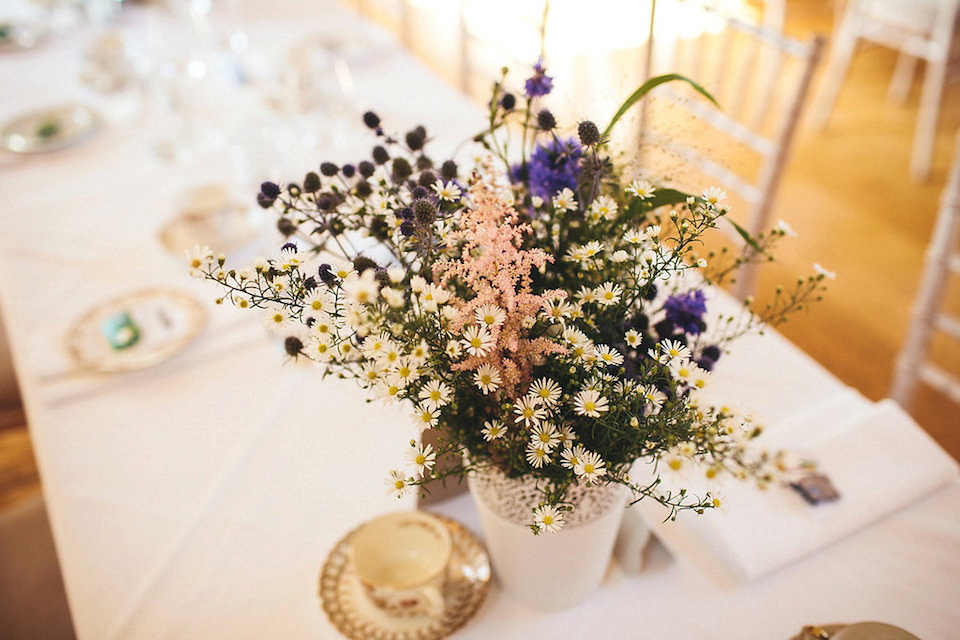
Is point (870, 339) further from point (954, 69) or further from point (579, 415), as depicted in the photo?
point (579, 415)

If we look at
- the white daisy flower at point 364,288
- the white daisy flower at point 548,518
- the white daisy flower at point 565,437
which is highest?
the white daisy flower at point 364,288

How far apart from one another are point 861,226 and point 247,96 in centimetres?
223

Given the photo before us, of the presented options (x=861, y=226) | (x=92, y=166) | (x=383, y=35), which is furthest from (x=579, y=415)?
(x=861, y=226)

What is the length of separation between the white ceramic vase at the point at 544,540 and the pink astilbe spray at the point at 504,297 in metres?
0.13

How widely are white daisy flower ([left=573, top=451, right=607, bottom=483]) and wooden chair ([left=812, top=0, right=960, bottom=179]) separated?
9.36 ft

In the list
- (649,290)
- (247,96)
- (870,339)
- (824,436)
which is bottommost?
(870,339)

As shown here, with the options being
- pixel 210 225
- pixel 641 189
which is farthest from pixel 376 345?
pixel 210 225

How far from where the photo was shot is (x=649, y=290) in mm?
558

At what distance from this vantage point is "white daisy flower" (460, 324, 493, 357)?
50cm

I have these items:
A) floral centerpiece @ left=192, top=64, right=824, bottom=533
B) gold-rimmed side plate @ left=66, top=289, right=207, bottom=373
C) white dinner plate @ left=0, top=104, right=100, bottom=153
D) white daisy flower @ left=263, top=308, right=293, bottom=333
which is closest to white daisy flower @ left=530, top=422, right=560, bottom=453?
floral centerpiece @ left=192, top=64, right=824, bottom=533

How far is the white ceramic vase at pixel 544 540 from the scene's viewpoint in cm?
63

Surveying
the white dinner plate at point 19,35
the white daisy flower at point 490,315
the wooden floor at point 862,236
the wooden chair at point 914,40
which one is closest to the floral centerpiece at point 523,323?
the white daisy flower at point 490,315

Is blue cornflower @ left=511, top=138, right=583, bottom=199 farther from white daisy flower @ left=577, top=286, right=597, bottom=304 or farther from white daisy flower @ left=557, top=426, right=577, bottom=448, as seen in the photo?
white daisy flower @ left=557, top=426, right=577, bottom=448

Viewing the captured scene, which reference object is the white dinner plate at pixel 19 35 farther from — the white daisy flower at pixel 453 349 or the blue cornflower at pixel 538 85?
the white daisy flower at pixel 453 349
